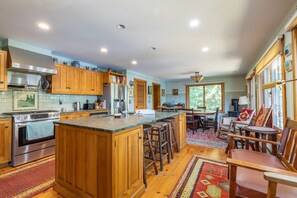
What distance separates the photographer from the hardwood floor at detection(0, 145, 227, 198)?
1.86 meters

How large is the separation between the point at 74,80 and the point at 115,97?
54.0 inches

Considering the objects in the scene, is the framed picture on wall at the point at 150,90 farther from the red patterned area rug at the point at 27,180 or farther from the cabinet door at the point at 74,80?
the red patterned area rug at the point at 27,180

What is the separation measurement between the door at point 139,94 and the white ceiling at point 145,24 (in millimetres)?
2761

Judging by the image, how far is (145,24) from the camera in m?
2.28

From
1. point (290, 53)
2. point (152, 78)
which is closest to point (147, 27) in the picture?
point (290, 53)

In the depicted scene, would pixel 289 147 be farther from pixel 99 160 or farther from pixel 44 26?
pixel 44 26

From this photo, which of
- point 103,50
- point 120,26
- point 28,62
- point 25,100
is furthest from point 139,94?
point 120,26

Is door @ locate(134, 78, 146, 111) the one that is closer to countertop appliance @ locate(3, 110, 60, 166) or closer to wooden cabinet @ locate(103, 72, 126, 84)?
wooden cabinet @ locate(103, 72, 126, 84)

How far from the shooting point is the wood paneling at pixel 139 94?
617 cm

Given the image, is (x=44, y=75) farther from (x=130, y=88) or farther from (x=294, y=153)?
(x=294, y=153)

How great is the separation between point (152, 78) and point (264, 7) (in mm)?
5740

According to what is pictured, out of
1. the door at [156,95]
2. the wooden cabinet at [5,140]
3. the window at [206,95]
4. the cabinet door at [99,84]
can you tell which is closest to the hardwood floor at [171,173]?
the wooden cabinet at [5,140]

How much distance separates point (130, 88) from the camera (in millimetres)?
5809

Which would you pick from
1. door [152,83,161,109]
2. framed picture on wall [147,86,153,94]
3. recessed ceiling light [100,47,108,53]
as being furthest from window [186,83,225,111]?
recessed ceiling light [100,47,108,53]
